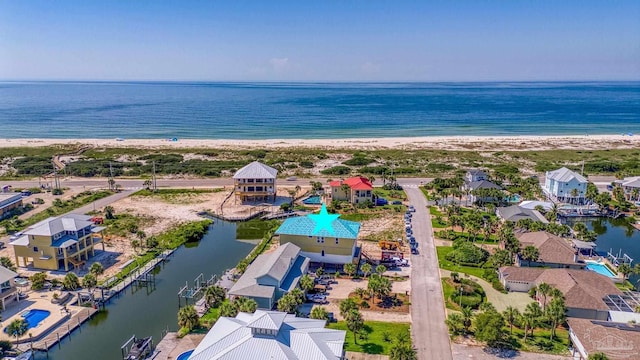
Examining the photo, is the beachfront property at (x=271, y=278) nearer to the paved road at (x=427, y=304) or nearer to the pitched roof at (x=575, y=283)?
the paved road at (x=427, y=304)

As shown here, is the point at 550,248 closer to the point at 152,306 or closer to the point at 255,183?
the point at 152,306

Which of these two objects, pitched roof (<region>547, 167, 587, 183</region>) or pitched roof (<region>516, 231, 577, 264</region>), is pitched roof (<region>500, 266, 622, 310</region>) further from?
pitched roof (<region>547, 167, 587, 183</region>)

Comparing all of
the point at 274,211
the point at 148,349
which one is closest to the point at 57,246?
the point at 148,349

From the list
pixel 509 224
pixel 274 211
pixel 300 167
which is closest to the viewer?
pixel 509 224

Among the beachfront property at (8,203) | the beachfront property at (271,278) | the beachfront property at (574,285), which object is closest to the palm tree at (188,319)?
the beachfront property at (271,278)

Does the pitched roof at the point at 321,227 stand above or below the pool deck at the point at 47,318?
above

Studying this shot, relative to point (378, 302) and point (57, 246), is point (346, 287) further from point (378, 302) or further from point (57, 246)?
point (57, 246)

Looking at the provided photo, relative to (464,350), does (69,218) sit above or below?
above
